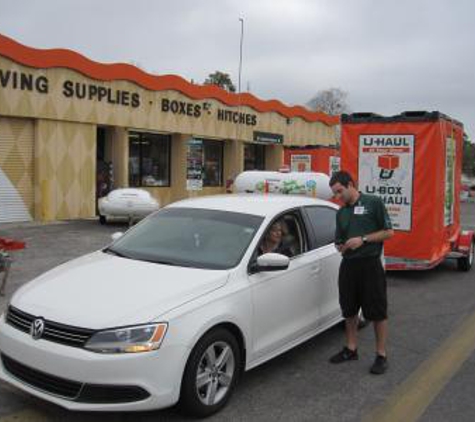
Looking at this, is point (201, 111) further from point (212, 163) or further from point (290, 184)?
point (290, 184)

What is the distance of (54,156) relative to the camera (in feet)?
59.6

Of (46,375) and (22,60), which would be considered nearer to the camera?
(46,375)

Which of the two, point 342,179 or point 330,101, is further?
point 330,101

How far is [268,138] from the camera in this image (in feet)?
93.2

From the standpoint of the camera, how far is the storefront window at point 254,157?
28.4 metres

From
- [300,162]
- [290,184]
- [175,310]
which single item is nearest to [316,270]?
Answer: [175,310]

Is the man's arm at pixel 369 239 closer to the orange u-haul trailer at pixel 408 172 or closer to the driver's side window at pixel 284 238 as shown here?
the driver's side window at pixel 284 238

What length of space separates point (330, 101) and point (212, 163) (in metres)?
55.9

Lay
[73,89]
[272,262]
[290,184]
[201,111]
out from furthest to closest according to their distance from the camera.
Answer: [201,111], [73,89], [290,184], [272,262]

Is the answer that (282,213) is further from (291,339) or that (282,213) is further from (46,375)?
(46,375)

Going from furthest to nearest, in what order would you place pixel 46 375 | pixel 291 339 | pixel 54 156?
pixel 54 156 → pixel 291 339 → pixel 46 375

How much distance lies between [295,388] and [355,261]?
1272mm

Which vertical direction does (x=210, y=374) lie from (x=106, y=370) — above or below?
below

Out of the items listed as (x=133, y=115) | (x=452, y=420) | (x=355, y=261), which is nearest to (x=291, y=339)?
(x=355, y=261)
